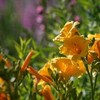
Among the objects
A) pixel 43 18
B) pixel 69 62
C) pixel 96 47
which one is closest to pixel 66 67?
pixel 69 62

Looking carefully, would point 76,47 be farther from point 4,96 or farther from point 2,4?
point 2,4

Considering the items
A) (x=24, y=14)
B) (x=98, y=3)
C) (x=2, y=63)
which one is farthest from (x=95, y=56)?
(x=24, y=14)

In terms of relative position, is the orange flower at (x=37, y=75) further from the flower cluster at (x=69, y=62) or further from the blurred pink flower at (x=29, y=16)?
the blurred pink flower at (x=29, y=16)

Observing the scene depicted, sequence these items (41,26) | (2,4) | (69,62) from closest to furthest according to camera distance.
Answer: (69,62), (41,26), (2,4)

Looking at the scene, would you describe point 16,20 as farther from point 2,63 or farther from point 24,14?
point 2,63

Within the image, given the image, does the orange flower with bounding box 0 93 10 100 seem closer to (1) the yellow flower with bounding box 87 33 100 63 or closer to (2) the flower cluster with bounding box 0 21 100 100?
(2) the flower cluster with bounding box 0 21 100 100

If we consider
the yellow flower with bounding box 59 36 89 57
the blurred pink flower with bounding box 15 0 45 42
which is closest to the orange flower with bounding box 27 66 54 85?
the yellow flower with bounding box 59 36 89 57
